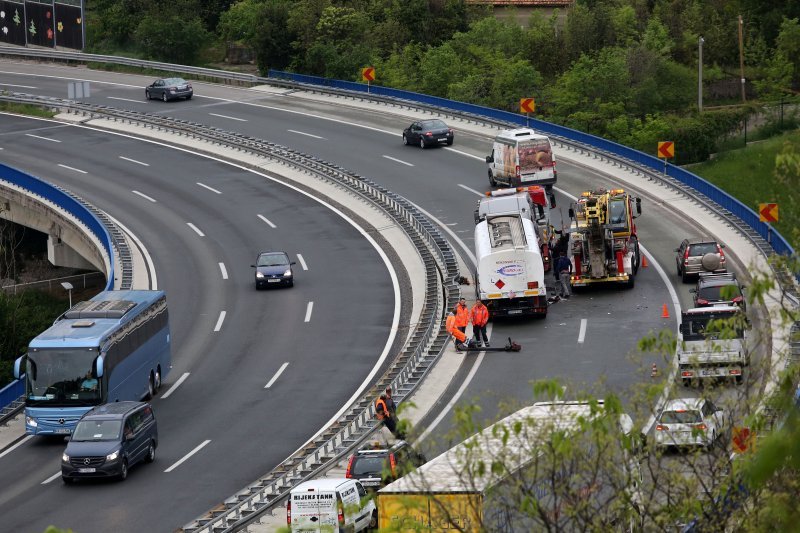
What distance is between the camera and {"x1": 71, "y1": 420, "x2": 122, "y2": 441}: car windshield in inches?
1384

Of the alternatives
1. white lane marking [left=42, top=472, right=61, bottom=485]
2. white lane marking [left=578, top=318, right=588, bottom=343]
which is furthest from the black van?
white lane marking [left=578, top=318, right=588, bottom=343]

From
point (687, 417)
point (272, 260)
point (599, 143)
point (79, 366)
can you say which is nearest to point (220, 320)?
point (272, 260)

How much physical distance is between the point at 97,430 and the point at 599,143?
37.6 meters

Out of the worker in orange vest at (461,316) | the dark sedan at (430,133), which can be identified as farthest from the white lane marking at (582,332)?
the dark sedan at (430,133)

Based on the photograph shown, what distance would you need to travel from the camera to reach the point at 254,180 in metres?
68.9

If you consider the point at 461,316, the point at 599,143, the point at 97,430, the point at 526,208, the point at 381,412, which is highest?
the point at 599,143

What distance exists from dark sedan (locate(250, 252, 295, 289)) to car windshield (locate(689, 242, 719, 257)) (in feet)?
47.6

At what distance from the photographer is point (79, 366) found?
38500 millimetres

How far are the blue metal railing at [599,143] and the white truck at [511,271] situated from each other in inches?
299

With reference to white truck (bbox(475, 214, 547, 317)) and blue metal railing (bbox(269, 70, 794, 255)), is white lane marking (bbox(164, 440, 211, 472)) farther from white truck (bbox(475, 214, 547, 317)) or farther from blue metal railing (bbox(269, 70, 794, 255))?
blue metal railing (bbox(269, 70, 794, 255))

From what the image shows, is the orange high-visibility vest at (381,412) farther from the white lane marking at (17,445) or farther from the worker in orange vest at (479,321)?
A: the white lane marking at (17,445)

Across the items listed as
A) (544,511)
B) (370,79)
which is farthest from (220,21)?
(544,511)

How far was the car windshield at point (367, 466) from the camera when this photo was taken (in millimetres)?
31212

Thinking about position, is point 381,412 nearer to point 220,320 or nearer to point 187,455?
point 187,455
